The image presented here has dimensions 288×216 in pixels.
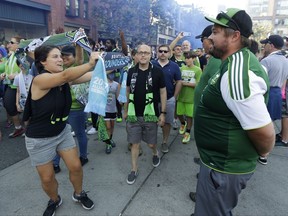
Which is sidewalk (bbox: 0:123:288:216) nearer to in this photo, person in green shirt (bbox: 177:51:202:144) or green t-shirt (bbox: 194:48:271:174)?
person in green shirt (bbox: 177:51:202:144)

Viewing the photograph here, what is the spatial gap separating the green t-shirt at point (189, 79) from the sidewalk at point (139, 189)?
117 cm

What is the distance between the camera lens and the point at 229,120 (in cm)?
151

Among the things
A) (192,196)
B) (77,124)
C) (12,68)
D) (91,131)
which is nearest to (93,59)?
(77,124)

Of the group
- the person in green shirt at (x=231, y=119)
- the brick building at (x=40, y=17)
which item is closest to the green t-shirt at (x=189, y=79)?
the person in green shirt at (x=231, y=119)

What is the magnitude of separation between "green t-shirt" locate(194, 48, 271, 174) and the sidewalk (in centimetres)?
134

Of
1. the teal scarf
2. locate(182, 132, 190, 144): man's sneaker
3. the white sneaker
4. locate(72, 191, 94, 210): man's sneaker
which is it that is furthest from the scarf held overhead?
the white sneaker

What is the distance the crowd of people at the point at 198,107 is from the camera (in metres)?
1.42

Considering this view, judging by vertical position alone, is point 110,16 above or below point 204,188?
above

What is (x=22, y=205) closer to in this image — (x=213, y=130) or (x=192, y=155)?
(x=213, y=130)

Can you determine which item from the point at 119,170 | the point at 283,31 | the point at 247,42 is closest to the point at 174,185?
A: the point at 119,170

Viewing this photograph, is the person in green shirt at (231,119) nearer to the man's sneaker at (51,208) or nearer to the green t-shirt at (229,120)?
the green t-shirt at (229,120)

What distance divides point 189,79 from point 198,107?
9.79 feet

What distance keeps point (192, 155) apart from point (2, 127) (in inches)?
174

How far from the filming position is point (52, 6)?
16.7 meters
